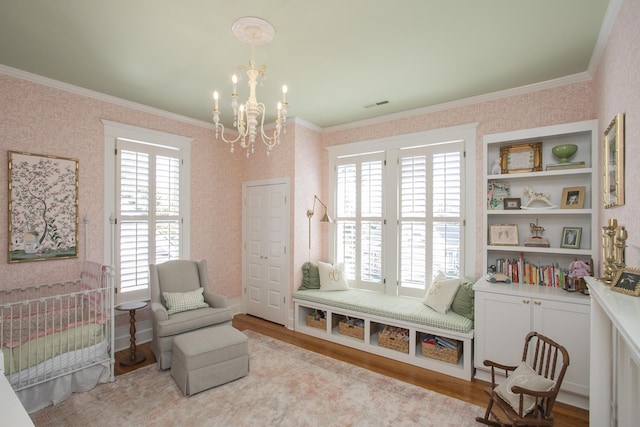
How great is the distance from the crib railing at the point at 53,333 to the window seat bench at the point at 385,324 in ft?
7.08

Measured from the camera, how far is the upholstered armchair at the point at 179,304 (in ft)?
10.3

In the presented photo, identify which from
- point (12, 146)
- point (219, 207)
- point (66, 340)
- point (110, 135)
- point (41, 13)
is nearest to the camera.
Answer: point (41, 13)

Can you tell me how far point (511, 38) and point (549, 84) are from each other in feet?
3.55

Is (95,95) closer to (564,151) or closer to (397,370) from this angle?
(397,370)

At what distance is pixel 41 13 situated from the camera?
210 cm

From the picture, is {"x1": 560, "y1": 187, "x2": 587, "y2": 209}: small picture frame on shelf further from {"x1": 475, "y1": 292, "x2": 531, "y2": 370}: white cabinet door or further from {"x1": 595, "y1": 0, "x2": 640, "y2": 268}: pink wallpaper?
{"x1": 475, "y1": 292, "x2": 531, "y2": 370}: white cabinet door

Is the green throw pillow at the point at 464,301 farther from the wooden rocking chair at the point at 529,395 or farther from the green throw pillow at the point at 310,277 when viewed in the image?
the green throw pillow at the point at 310,277

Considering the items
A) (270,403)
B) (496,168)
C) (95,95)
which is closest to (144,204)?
(95,95)

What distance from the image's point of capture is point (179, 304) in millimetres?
3447

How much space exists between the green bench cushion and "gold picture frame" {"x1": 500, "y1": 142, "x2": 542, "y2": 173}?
1633 mm

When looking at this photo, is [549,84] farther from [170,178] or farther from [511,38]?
[170,178]

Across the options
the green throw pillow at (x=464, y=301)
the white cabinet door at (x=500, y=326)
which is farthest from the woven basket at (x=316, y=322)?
the white cabinet door at (x=500, y=326)

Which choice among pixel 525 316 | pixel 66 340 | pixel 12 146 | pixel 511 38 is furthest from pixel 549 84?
pixel 12 146

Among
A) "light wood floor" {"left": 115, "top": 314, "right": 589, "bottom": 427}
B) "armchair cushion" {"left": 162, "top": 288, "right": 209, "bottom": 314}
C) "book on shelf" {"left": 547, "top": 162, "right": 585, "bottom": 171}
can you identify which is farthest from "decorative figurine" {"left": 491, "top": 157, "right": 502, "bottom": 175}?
"armchair cushion" {"left": 162, "top": 288, "right": 209, "bottom": 314}
